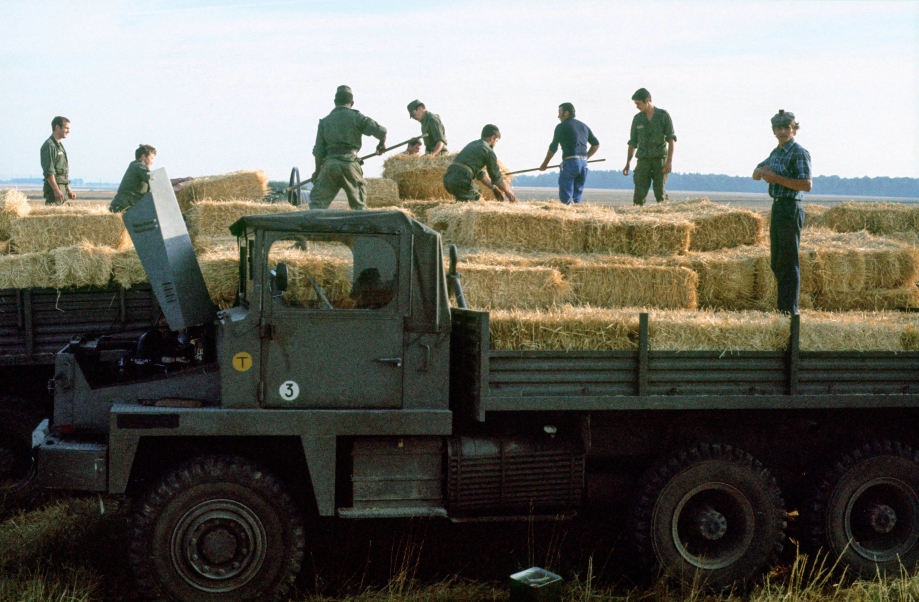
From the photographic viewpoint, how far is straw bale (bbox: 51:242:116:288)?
29.3ft

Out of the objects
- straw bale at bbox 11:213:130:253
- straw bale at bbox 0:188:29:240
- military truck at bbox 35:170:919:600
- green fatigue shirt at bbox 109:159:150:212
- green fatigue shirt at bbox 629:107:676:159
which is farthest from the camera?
green fatigue shirt at bbox 629:107:676:159

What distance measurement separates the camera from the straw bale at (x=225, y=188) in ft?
49.1

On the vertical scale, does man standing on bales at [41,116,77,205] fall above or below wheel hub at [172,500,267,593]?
above

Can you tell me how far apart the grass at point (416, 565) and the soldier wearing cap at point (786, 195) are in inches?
116

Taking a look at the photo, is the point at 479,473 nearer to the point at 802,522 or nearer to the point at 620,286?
the point at 802,522

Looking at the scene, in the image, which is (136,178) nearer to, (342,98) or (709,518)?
(342,98)

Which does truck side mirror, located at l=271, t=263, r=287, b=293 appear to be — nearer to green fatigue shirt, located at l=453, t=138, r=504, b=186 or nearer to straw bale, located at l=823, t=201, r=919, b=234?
green fatigue shirt, located at l=453, t=138, r=504, b=186

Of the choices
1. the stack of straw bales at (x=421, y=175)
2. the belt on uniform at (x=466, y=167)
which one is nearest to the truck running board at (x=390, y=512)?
the belt on uniform at (x=466, y=167)

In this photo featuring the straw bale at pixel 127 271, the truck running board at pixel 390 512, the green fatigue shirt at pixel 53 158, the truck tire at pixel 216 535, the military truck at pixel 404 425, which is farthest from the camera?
the green fatigue shirt at pixel 53 158

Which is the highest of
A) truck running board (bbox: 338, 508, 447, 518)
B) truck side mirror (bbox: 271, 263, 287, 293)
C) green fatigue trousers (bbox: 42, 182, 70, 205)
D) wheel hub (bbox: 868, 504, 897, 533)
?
green fatigue trousers (bbox: 42, 182, 70, 205)

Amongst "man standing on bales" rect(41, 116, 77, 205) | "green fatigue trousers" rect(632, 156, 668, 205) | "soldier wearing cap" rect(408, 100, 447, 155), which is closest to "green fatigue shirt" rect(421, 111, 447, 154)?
"soldier wearing cap" rect(408, 100, 447, 155)

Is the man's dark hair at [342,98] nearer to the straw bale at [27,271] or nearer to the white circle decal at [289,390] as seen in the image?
the straw bale at [27,271]

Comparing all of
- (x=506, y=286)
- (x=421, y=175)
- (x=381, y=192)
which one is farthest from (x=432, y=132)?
(x=506, y=286)

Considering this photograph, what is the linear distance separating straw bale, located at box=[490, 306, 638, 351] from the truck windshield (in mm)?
902
